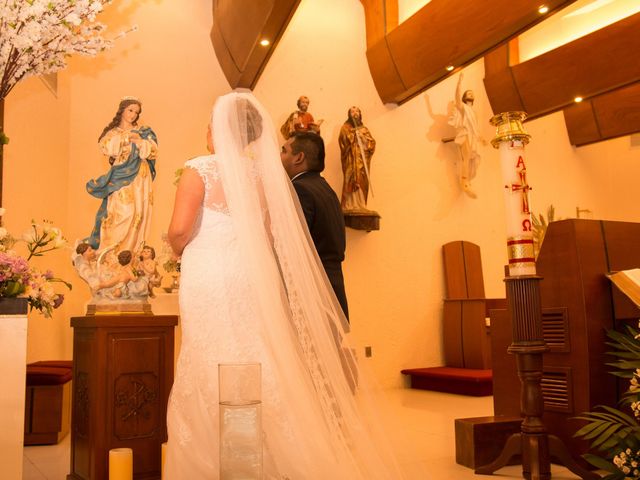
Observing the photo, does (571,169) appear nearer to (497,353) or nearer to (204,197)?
(497,353)

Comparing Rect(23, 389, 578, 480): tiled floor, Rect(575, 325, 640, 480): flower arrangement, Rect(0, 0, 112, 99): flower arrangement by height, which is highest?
Rect(0, 0, 112, 99): flower arrangement

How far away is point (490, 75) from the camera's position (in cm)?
848

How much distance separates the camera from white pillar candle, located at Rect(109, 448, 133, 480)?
2693mm

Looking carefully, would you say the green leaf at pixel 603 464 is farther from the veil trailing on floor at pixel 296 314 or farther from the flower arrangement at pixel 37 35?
the flower arrangement at pixel 37 35

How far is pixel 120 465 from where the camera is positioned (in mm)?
2699

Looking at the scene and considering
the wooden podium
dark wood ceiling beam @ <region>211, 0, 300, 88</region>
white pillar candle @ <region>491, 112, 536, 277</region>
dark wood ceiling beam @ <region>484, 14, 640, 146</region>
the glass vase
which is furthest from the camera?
dark wood ceiling beam @ <region>484, 14, 640, 146</region>

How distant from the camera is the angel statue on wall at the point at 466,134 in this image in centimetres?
796

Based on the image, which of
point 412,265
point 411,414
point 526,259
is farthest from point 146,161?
point 412,265

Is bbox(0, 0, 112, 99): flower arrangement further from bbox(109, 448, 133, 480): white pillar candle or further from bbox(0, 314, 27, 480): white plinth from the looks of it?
bbox(109, 448, 133, 480): white pillar candle

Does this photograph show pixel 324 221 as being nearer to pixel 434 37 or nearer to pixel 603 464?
pixel 603 464

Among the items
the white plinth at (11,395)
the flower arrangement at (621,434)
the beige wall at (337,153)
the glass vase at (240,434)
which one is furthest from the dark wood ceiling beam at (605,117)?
the glass vase at (240,434)

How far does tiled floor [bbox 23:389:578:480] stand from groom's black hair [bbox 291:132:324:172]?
1.42 m

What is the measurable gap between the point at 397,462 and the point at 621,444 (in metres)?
0.94

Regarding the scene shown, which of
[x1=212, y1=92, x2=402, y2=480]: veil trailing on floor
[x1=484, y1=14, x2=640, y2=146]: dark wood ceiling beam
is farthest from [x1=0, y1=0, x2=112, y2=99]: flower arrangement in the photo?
[x1=484, y1=14, x2=640, y2=146]: dark wood ceiling beam
